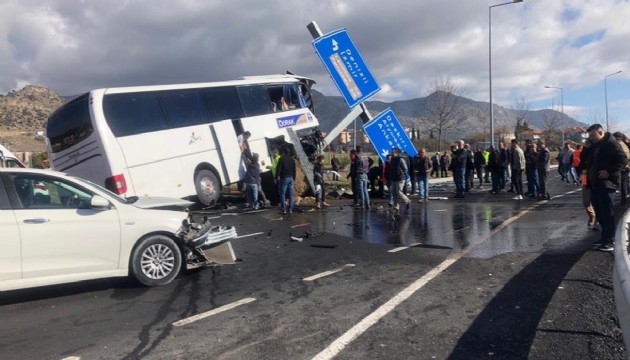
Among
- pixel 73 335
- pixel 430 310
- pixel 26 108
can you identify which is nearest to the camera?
pixel 73 335

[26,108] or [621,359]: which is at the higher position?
[26,108]

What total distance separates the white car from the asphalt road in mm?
324

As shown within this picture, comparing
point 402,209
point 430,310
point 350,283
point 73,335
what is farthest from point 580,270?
point 402,209

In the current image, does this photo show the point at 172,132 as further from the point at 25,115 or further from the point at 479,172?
the point at 25,115

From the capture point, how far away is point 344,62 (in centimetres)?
1612

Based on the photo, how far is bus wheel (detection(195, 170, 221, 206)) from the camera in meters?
14.3

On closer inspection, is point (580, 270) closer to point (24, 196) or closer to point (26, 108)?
point (24, 196)

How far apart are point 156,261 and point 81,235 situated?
97 centimetres

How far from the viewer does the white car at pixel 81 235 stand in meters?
5.50

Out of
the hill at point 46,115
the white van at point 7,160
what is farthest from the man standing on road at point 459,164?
the hill at point 46,115

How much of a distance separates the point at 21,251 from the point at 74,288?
3.63 feet

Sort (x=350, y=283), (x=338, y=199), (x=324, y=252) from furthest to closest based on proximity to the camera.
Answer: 1. (x=338, y=199)
2. (x=324, y=252)
3. (x=350, y=283)

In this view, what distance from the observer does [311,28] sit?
A: 16344 millimetres

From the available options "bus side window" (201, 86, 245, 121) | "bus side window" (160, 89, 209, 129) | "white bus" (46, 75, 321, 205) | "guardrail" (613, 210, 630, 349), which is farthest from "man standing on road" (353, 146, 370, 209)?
"guardrail" (613, 210, 630, 349)
